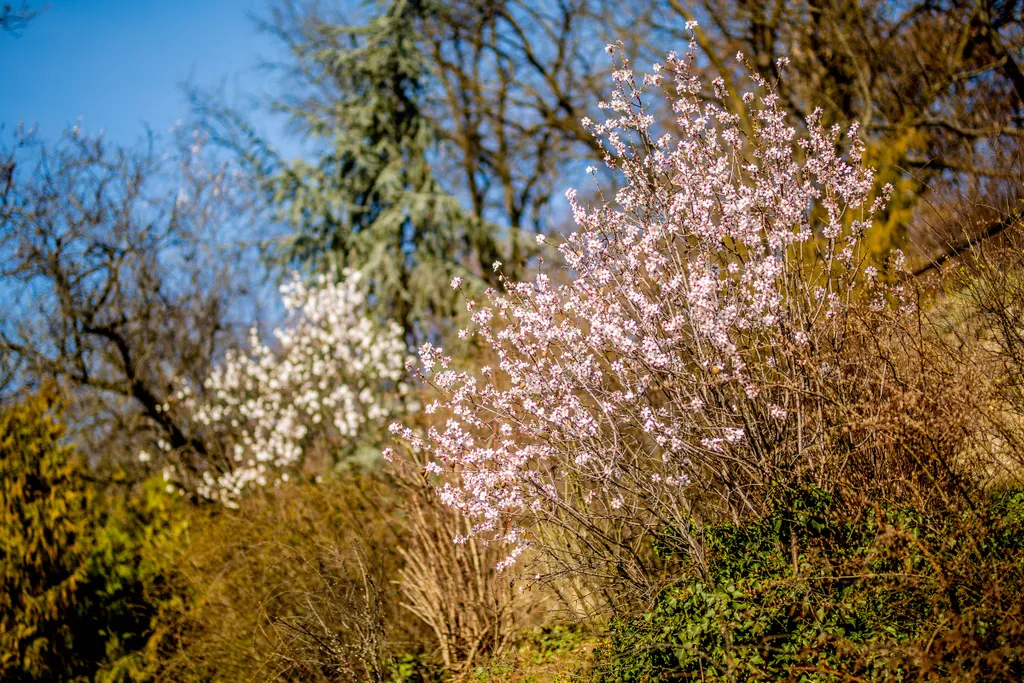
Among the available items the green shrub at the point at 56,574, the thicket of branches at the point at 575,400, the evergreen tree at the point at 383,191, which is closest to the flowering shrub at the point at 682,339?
the thicket of branches at the point at 575,400

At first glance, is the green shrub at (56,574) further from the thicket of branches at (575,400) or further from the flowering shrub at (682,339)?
the flowering shrub at (682,339)

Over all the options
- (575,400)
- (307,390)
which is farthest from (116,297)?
(575,400)

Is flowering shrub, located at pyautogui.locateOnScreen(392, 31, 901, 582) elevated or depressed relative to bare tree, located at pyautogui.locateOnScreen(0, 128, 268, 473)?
depressed

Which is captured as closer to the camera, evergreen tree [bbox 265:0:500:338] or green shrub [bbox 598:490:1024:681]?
green shrub [bbox 598:490:1024:681]

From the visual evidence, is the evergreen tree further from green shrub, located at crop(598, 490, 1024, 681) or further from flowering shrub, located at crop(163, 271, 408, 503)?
green shrub, located at crop(598, 490, 1024, 681)

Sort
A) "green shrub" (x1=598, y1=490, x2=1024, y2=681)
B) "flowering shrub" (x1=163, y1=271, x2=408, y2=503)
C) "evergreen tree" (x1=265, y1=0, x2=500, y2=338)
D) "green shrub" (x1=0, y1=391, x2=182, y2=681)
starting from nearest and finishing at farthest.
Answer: "green shrub" (x1=598, y1=490, x2=1024, y2=681) → "green shrub" (x1=0, y1=391, x2=182, y2=681) → "flowering shrub" (x1=163, y1=271, x2=408, y2=503) → "evergreen tree" (x1=265, y1=0, x2=500, y2=338)

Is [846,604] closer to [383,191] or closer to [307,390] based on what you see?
[307,390]

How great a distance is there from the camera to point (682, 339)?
134 inches

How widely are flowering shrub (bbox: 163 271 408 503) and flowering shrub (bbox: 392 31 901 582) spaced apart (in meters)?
6.71

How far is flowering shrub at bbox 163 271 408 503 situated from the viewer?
10.5m

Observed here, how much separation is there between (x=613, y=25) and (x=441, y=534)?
11.6 m

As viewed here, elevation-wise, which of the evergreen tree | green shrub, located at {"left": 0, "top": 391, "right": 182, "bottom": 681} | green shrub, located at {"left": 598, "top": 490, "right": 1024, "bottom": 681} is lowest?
green shrub, located at {"left": 598, "top": 490, "right": 1024, "bottom": 681}

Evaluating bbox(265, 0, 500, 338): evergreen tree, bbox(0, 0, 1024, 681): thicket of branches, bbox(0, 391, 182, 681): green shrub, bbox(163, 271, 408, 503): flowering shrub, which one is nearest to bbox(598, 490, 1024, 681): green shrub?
bbox(0, 0, 1024, 681): thicket of branches

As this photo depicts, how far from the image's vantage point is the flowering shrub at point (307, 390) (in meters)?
10.5
